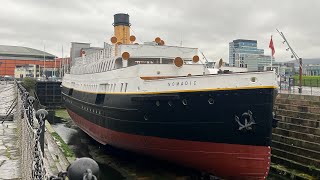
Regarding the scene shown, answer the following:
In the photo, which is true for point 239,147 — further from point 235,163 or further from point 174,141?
point 174,141

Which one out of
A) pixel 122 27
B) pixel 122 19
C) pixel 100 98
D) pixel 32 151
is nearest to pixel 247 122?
pixel 32 151

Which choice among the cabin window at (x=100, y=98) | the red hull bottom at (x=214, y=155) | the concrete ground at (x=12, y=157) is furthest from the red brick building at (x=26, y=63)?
the red hull bottom at (x=214, y=155)

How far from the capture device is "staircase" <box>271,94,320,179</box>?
642 inches

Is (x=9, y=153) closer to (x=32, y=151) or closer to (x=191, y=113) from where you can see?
(x=32, y=151)

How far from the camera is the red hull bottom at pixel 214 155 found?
13.2 meters

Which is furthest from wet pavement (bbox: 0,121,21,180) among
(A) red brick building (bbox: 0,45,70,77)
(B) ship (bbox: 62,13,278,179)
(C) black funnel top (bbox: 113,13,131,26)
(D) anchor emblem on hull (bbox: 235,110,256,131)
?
(A) red brick building (bbox: 0,45,70,77)

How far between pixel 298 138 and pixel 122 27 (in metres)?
15.2

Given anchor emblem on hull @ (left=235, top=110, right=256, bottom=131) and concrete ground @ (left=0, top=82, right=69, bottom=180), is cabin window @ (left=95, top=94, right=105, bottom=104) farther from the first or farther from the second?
anchor emblem on hull @ (left=235, top=110, right=256, bottom=131)

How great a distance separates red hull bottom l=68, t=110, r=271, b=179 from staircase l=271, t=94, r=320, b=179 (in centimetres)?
394

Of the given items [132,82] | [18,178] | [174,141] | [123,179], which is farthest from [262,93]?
[18,178]

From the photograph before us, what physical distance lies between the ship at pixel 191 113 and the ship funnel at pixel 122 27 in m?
7.09

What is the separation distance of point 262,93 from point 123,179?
25.6 ft

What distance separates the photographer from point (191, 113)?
1395cm

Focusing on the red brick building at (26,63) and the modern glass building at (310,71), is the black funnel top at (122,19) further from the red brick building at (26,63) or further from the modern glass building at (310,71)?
the modern glass building at (310,71)
